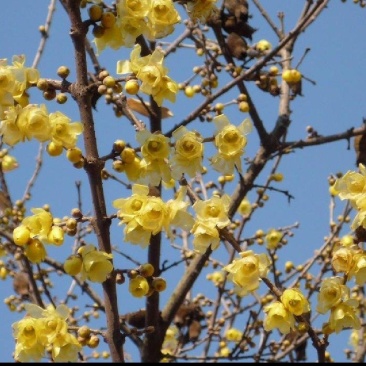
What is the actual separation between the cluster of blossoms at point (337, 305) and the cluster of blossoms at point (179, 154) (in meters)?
0.55

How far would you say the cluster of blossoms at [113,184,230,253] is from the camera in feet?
7.87

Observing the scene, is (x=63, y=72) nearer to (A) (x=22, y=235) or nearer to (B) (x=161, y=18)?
(B) (x=161, y=18)

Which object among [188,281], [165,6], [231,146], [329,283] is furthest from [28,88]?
[188,281]

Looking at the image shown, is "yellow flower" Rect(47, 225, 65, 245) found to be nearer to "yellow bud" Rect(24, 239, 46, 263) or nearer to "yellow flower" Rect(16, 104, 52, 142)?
"yellow bud" Rect(24, 239, 46, 263)

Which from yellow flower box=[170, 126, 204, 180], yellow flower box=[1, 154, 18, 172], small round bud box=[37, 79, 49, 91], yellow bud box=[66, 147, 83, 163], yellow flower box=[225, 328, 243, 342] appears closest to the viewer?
yellow bud box=[66, 147, 83, 163]

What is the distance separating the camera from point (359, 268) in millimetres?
2521

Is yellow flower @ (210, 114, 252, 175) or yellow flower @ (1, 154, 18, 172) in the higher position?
yellow flower @ (1, 154, 18, 172)

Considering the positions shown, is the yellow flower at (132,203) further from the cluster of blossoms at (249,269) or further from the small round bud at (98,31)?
the small round bud at (98,31)

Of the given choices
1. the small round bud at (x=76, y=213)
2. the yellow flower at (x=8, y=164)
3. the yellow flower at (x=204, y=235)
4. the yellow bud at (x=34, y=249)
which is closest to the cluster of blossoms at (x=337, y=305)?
the yellow flower at (x=204, y=235)

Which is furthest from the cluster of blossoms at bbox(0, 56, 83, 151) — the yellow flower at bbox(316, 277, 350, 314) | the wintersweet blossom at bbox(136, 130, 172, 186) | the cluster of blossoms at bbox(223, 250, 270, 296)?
the yellow flower at bbox(316, 277, 350, 314)

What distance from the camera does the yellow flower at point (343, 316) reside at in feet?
8.34

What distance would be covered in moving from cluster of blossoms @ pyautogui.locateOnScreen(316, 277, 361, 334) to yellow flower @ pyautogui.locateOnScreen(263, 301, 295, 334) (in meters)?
0.12

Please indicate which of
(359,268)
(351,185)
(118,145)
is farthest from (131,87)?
(359,268)

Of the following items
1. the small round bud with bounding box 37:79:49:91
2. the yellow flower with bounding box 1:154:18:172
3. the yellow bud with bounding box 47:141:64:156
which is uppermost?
the yellow flower with bounding box 1:154:18:172
